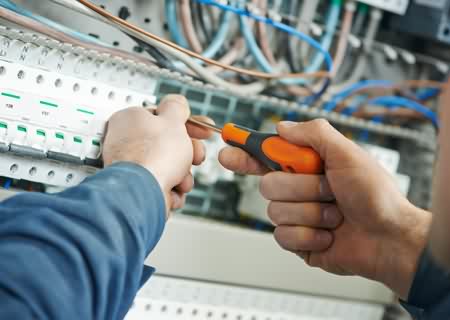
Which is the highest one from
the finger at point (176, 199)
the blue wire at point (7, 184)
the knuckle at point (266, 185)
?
the knuckle at point (266, 185)

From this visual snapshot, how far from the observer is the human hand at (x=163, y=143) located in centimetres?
79

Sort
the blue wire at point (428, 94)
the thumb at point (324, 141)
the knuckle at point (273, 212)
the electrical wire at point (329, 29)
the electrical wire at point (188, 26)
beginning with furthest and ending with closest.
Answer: the blue wire at point (428, 94) → the electrical wire at point (329, 29) → the electrical wire at point (188, 26) → the knuckle at point (273, 212) → the thumb at point (324, 141)

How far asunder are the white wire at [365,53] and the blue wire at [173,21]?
39 cm

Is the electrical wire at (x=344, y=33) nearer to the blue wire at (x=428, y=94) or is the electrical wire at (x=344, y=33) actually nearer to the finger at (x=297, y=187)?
the blue wire at (x=428, y=94)

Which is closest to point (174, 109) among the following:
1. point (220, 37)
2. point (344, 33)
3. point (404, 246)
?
point (220, 37)

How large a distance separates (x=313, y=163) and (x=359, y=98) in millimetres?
557

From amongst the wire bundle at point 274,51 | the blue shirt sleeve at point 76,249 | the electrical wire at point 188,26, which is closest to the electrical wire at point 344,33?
the wire bundle at point 274,51

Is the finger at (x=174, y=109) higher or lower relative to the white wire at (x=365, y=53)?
lower

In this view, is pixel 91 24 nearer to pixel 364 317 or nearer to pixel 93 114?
pixel 93 114

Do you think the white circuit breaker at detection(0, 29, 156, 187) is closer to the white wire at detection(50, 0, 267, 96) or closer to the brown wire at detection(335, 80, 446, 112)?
the white wire at detection(50, 0, 267, 96)

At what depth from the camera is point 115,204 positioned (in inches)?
25.1

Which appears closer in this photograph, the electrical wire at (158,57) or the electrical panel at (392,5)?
the electrical wire at (158,57)

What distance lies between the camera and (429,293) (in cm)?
79

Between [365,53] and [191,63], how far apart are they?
56cm
